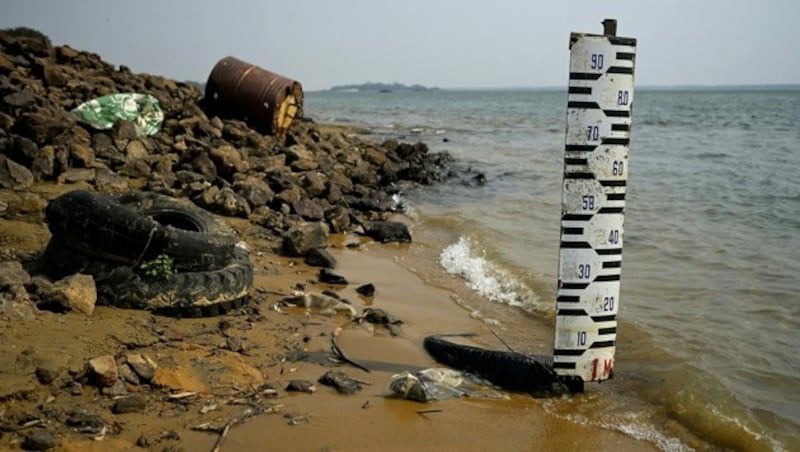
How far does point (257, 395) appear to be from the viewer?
384 centimetres

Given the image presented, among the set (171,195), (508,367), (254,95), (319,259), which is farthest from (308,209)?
(508,367)

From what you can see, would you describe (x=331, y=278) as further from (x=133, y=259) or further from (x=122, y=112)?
(x=122, y=112)

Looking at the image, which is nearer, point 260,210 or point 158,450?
point 158,450

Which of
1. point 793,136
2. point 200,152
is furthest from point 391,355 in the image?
point 793,136

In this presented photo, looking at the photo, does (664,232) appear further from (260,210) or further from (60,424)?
(60,424)

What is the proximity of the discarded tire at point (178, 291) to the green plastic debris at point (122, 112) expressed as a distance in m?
6.32

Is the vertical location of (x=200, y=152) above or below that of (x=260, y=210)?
above

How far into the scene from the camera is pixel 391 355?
4.88 m

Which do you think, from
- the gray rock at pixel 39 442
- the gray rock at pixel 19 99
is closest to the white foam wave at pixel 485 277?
the gray rock at pixel 39 442

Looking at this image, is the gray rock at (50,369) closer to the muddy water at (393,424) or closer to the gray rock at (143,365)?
the gray rock at (143,365)

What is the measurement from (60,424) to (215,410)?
0.78 meters

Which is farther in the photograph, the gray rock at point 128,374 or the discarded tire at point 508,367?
the discarded tire at point 508,367

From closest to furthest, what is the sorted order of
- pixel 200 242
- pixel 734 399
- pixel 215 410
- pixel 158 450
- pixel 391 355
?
pixel 158 450 → pixel 215 410 → pixel 734 399 → pixel 391 355 → pixel 200 242

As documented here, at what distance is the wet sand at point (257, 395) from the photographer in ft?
11.0
